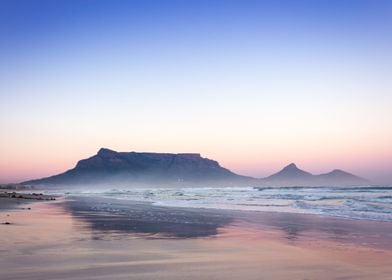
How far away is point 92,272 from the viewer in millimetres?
6520

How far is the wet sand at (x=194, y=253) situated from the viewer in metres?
6.58

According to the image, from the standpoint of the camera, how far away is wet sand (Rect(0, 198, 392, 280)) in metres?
6.58

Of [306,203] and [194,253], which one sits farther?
[306,203]

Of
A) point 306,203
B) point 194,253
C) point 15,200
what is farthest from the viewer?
point 15,200

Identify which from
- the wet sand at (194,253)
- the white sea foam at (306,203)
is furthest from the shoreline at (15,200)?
the wet sand at (194,253)

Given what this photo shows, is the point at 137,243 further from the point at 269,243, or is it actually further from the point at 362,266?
the point at 362,266

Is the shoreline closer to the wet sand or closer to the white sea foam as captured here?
the white sea foam

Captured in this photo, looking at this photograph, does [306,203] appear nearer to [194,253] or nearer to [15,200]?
[194,253]

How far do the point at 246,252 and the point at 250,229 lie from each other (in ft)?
15.7

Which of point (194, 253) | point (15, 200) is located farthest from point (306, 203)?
point (15, 200)

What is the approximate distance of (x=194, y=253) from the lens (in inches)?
337

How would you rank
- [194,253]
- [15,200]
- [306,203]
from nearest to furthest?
[194,253] < [306,203] < [15,200]

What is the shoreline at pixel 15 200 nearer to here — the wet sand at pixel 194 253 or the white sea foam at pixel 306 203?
the white sea foam at pixel 306 203

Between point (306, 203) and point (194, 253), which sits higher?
point (306, 203)
